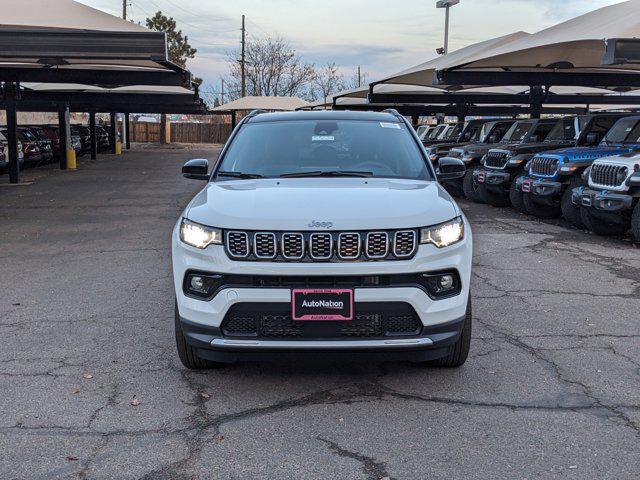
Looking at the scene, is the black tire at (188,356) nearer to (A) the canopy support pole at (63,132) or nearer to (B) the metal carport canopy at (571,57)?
(B) the metal carport canopy at (571,57)

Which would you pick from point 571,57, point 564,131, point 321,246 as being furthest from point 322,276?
point 571,57

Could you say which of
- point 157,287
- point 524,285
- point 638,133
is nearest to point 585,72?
point 638,133

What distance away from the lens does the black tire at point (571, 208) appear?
12094 mm

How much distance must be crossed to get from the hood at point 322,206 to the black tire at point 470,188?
11556mm

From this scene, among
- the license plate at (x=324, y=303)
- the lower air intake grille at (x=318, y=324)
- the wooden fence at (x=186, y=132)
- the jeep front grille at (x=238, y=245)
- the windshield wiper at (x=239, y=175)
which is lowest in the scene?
the wooden fence at (x=186, y=132)

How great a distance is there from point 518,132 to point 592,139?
147 inches

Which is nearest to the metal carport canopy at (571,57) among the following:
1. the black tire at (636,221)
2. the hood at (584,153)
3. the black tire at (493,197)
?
the hood at (584,153)

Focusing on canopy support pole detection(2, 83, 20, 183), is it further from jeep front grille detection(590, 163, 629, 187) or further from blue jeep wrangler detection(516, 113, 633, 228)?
jeep front grille detection(590, 163, 629, 187)

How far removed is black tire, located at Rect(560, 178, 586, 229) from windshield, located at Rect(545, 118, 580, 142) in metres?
2.52

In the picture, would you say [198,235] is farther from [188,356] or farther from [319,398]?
[319,398]

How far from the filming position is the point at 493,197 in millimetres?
15734

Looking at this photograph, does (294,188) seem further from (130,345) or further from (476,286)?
(476,286)

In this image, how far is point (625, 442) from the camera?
384 cm

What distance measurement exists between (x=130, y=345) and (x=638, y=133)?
915cm
